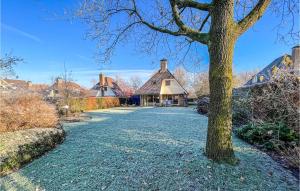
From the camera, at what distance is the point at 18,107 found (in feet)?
25.4

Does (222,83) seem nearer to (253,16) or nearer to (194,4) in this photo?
(253,16)

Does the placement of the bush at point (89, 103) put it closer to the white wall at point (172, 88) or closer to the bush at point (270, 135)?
the white wall at point (172, 88)

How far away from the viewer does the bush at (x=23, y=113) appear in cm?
732

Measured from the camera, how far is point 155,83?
107 ft

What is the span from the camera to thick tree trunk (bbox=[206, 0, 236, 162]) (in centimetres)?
382

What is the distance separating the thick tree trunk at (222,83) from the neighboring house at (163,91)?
88.5 ft

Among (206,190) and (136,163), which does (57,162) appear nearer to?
(136,163)

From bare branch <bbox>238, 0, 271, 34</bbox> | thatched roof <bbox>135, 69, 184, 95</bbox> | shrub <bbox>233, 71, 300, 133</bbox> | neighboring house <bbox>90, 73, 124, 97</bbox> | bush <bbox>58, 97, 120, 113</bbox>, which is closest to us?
bare branch <bbox>238, 0, 271, 34</bbox>

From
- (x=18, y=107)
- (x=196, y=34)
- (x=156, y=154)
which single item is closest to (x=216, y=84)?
(x=196, y=34)

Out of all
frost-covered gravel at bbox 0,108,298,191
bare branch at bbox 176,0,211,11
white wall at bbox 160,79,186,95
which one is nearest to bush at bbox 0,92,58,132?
frost-covered gravel at bbox 0,108,298,191

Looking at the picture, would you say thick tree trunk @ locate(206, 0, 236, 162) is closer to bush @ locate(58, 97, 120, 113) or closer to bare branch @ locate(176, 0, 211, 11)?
bare branch @ locate(176, 0, 211, 11)

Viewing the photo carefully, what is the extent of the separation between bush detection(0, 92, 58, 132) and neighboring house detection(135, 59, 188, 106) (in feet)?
76.0

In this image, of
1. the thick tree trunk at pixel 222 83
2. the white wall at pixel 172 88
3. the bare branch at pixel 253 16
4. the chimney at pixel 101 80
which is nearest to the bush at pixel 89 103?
the chimney at pixel 101 80

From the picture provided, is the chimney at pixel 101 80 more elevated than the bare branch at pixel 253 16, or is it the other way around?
the chimney at pixel 101 80
